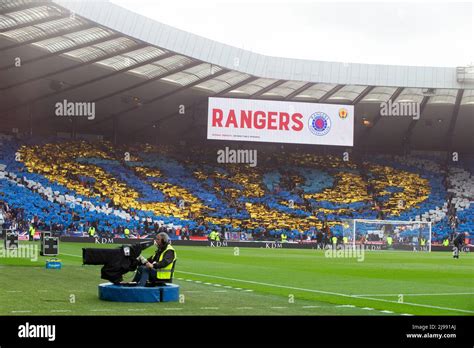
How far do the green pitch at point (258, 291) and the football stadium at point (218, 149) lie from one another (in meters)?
3.52

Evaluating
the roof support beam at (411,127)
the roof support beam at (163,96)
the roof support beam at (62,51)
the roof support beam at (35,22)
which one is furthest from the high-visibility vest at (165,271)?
the roof support beam at (411,127)

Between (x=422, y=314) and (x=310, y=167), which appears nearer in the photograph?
(x=422, y=314)

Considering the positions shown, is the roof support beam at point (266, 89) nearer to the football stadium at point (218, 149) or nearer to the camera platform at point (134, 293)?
the football stadium at point (218, 149)

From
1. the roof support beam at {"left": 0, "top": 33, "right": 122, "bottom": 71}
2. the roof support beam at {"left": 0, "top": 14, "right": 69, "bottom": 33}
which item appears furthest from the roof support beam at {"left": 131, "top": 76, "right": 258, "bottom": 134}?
the roof support beam at {"left": 0, "top": 14, "right": 69, "bottom": 33}

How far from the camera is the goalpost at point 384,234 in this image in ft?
188

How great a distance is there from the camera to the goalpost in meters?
57.3

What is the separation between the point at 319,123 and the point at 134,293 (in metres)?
47.6

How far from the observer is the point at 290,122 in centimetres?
6322

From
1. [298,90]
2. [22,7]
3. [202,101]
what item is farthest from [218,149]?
[22,7]

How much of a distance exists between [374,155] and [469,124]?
10.4 metres

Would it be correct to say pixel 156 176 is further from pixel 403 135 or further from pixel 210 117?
pixel 403 135

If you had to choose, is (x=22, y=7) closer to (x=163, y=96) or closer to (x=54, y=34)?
(x=54, y=34)

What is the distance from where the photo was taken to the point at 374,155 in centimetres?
7819

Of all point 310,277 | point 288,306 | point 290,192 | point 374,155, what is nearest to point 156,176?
point 290,192
